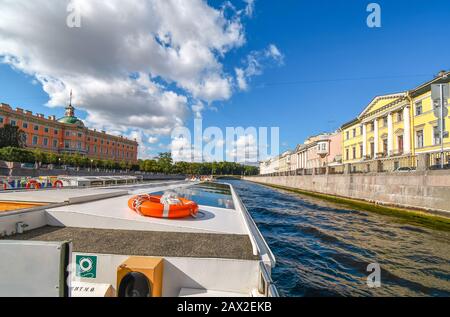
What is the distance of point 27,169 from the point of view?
34.9m

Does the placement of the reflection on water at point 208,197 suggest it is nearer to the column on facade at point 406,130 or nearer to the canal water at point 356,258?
the canal water at point 356,258

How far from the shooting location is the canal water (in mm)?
5457

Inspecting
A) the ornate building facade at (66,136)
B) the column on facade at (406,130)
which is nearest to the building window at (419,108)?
the column on facade at (406,130)

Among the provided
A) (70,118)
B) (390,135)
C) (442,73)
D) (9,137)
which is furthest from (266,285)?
(70,118)

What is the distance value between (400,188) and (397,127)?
20.4 m

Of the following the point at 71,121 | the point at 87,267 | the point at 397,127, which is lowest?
the point at 87,267

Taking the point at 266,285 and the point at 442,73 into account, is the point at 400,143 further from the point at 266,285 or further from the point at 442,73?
the point at 266,285

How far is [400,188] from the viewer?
16.8 m

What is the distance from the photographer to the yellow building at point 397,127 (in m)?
26.2
